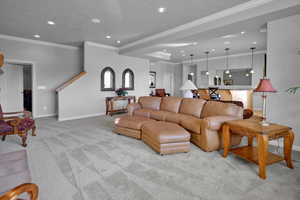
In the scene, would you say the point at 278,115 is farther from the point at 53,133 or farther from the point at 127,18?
the point at 53,133

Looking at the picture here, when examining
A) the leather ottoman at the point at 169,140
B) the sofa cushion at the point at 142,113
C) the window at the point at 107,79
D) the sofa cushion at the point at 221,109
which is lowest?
the leather ottoman at the point at 169,140

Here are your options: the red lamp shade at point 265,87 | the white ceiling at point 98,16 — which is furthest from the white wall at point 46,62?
the red lamp shade at point 265,87

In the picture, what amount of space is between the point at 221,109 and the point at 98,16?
3412mm

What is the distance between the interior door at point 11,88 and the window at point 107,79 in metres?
2.96

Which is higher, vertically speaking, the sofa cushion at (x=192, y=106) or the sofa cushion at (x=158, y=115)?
the sofa cushion at (x=192, y=106)

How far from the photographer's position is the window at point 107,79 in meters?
6.49

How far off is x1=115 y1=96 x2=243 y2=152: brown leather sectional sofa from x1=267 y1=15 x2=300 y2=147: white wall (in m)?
0.87

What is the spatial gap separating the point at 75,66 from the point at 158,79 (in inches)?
204

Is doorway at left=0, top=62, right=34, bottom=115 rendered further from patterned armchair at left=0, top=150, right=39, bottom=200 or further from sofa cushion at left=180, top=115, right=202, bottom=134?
sofa cushion at left=180, top=115, right=202, bottom=134

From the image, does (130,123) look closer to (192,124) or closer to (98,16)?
(192,124)

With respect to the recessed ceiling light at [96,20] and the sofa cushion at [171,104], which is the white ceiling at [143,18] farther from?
the sofa cushion at [171,104]

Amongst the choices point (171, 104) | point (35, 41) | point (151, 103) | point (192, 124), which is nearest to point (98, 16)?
point (151, 103)

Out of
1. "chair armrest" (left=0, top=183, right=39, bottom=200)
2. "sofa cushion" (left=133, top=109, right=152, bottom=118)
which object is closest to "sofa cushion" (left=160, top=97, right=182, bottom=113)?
"sofa cushion" (left=133, top=109, right=152, bottom=118)

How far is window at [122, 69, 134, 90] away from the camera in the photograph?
717 centimetres
